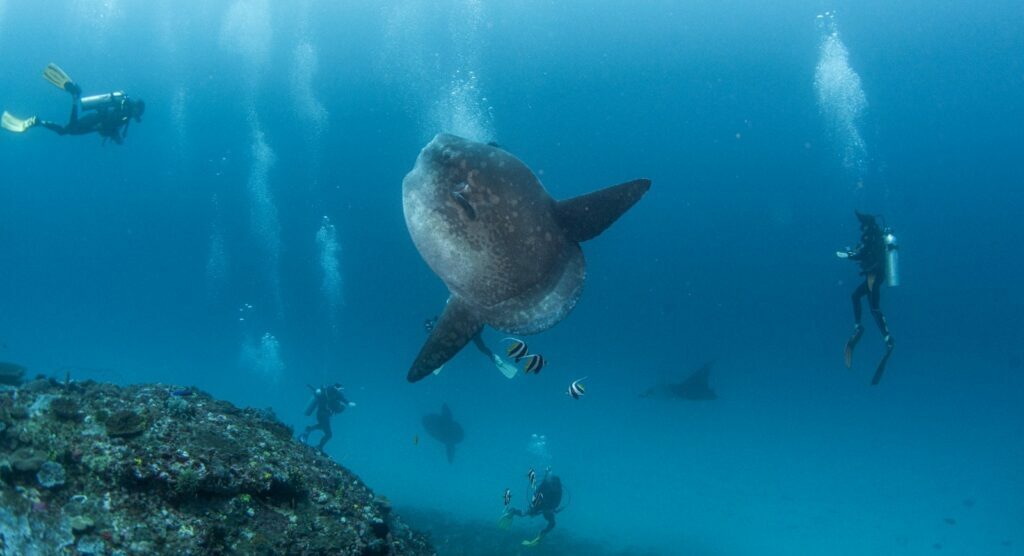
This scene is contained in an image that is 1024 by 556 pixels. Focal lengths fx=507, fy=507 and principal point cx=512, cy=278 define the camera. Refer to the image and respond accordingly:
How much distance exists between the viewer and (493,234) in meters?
3.87

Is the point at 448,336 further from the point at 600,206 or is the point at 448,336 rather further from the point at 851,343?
the point at 851,343

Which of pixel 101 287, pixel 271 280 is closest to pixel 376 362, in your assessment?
pixel 271 280

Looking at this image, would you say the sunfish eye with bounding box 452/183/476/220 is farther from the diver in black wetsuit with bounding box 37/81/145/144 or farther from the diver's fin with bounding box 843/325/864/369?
the diver in black wetsuit with bounding box 37/81/145/144

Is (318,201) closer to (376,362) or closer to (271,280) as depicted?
(271,280)

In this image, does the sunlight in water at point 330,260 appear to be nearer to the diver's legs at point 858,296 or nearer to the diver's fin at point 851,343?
the diver's legs at point 858,296

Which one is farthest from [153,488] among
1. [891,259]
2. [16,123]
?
[16,123]

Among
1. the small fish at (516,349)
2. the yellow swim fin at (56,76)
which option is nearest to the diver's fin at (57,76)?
the yellow swim fin at (56,76)

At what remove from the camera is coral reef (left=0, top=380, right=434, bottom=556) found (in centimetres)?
321

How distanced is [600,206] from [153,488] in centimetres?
379

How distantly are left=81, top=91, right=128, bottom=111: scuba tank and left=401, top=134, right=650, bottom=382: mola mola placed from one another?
16.8m

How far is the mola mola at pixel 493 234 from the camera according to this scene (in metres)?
3.86

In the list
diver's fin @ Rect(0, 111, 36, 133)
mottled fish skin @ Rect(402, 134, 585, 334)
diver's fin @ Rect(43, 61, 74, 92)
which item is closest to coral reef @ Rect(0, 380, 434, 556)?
mottled fish skin @ Rect(402, 134, 585, 334)

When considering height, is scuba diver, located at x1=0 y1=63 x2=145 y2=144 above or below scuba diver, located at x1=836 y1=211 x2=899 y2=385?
above

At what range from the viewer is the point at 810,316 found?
41969mm
